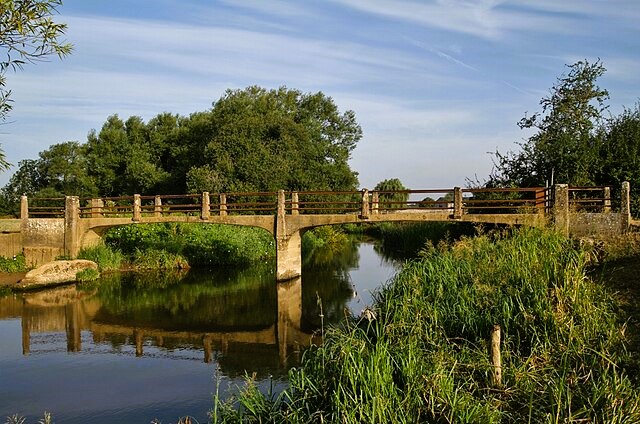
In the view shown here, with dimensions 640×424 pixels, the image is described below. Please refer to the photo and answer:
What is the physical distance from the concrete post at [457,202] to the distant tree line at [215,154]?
1759 cm

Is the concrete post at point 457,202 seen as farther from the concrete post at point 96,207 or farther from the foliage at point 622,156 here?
the concrete post at point 96,207

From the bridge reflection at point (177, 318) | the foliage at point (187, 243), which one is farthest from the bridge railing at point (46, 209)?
the bridge reflection at point (177, 318)

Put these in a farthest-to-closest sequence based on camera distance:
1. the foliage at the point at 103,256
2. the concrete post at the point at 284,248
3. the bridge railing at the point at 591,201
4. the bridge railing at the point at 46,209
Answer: the bridge railing at the point at 46,209 → the foliage at the point at 103,256 → the concrete post at the point at 284,248 → the bridge railing at the point at 591,201

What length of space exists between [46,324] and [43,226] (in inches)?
382

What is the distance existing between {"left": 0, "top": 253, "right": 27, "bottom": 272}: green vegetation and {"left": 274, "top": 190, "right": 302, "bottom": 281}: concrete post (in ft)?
33.5

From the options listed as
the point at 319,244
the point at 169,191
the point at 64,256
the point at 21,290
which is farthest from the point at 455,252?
Result: the point at 169,191

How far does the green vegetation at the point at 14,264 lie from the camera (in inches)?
875

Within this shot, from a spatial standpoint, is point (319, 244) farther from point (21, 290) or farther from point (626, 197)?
point (626, 197)

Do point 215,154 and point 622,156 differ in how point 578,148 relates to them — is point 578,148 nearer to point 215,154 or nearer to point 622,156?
point 622,156

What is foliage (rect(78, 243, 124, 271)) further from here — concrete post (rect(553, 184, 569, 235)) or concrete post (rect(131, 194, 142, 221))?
concrete post (rect(553, 184, 569, 235))

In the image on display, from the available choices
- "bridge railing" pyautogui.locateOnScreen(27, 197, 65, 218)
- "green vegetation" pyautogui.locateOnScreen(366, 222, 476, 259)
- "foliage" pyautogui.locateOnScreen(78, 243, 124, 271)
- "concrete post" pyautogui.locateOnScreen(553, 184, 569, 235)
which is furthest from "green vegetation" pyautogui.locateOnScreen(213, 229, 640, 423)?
"bridge railing" pyautogui.locateOnScreen(27, 197, 65, 218)

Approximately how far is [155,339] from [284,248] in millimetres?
7693

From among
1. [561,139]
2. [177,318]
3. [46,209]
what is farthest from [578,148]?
[46,209]

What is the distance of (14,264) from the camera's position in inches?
886
